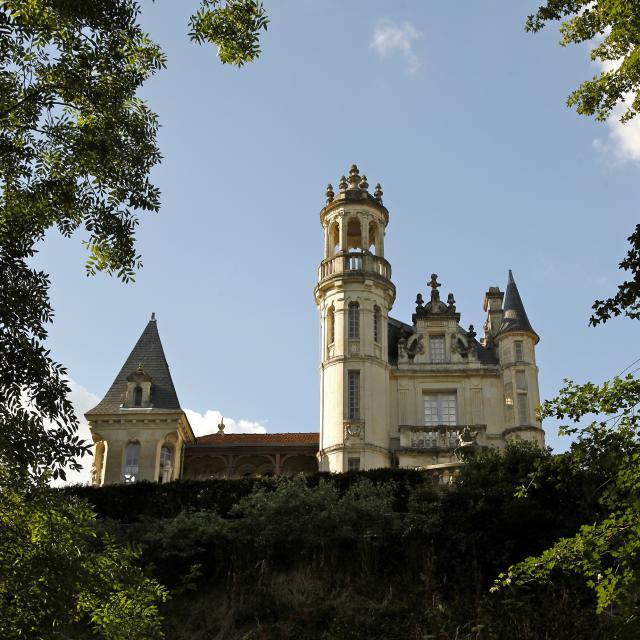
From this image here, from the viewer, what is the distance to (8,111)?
920 cm

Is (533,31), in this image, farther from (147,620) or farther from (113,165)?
(147,620)

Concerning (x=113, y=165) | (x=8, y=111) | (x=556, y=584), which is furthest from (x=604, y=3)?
(x=556, y=584)

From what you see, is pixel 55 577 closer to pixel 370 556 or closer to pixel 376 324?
pixel 370 556

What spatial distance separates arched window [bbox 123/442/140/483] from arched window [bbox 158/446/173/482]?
3.04 ft

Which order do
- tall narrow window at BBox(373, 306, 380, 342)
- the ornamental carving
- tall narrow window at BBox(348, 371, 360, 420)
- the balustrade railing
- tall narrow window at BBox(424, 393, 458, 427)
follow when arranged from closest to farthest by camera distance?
1. the ornamental carving
2. tall narrow window at BBox(348, 371, 360, 420)
3. tall narrow window at BBox(424, 393, 458, 427)
4. tall narrow window at BBox(373, 306, 380, 342)
5. the balustrade railing

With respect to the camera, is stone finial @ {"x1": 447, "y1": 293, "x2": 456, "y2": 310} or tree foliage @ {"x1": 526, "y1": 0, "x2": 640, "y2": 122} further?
stone finial @ {"x1": 447, "y1": 293, "x2": 456, "y2": 310}

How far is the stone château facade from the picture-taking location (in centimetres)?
3591

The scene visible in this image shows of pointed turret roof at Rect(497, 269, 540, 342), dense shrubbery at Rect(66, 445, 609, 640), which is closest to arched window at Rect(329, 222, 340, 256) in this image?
pointed turret roof at Rect(497, 269, 540, 342)

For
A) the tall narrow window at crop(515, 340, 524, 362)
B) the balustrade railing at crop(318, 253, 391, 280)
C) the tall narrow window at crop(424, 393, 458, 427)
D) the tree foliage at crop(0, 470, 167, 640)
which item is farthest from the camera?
the balustrade railing at crop(318, 253, 391, 280)

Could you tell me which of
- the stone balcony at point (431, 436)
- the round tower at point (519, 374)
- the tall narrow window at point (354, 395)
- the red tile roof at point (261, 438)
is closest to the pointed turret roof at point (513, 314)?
the round tower at point (519, 374)

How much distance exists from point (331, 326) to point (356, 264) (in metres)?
2.89

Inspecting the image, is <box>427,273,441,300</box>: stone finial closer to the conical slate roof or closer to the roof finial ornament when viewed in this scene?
the roof finial ornament

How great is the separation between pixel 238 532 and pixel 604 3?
1467 cm

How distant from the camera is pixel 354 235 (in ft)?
136
